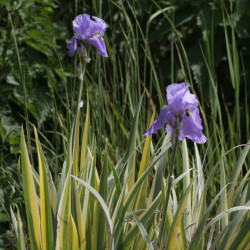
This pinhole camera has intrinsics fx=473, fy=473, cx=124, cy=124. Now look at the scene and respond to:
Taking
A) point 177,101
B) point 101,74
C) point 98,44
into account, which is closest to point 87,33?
point 98,44

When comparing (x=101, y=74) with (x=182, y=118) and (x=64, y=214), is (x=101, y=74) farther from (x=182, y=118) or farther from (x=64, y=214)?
(x=182, y=118)

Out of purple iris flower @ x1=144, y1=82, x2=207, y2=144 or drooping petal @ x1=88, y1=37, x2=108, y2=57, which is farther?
drooping petal @ x1=88, y1=37, x2=108, y2=57

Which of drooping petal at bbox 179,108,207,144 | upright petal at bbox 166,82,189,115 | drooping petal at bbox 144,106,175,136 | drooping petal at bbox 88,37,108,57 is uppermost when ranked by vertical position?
drooping petal at bbox 88,37,108,57

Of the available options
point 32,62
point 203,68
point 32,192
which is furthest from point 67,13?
point 32,192

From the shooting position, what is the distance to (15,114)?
255 centimetres

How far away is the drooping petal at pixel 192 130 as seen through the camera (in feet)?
3.45

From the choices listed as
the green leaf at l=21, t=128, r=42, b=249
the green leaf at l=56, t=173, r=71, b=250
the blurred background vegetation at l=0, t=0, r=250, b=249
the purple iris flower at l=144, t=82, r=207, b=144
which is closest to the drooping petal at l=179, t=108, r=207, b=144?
the purple iris flower at l=144, t=82, r=207, b=144

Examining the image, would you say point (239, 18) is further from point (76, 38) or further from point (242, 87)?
point (76, 38)

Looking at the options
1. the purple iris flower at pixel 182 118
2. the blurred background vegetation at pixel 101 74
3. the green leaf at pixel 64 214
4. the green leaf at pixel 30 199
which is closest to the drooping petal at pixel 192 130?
the purple iris flower at pixel 182 118

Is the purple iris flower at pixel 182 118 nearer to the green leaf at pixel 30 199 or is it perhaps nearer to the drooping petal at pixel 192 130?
the drooping petal at pixel 192 130

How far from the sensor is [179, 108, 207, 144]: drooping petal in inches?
41.4

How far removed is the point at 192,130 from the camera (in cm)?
105

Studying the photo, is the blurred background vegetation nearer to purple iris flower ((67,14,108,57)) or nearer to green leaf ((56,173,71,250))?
purple iris flower ((67,14,108,57))

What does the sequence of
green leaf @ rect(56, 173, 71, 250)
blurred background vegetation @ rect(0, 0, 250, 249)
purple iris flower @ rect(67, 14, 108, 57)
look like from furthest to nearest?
blurred background vegetation @ rect(0, 0, 250, 249), purple iris flower @ rect(67, 14, 108, 57), green leaf @ rect(56, 173, 71, 250)
